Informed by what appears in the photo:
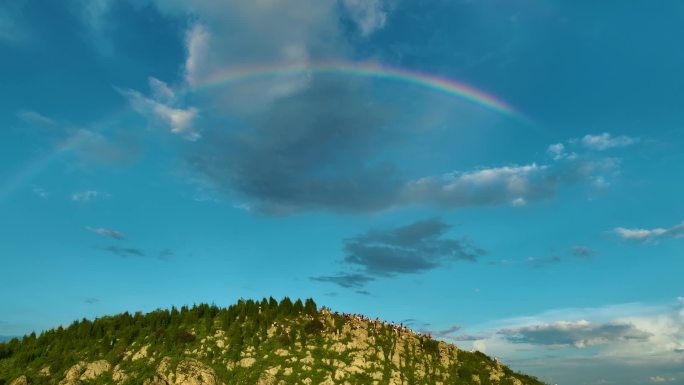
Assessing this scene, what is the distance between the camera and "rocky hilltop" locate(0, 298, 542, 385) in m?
62.4

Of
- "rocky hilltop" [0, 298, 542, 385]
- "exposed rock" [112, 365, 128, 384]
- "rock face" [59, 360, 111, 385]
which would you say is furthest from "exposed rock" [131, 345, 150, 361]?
"rock face" [59, 360, 111, 385]

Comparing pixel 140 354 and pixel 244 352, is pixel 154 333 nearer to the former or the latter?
pixel 140 354

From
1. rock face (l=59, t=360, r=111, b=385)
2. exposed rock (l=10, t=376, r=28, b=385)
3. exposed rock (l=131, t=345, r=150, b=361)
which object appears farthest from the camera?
exposed rock (l=131, t=345, r=150, b=361)

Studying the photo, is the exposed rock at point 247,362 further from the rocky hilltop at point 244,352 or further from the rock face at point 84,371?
the rock face at point 84,371

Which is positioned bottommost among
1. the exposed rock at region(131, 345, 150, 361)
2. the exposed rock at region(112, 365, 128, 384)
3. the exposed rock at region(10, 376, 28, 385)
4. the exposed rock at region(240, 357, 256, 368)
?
the exposed rock at region(10, 376, 28, 385)

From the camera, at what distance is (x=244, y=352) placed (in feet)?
219

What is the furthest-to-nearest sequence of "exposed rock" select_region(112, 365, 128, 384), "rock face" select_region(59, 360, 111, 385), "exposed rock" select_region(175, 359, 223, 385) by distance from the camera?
"rock face" select_region(59, 360, 111, 385) < "exposed rock" select_region(112, 365, 128, 384) < "exposed rock" select_region(175, 359, 223, 385)

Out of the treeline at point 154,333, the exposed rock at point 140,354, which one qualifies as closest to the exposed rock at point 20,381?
the treeline at point 154,333

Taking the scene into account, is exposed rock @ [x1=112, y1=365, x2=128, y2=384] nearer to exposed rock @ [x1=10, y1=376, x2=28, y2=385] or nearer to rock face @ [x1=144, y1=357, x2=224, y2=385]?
rock face @ [x1=144, y1=357, x2=224, y2=385]

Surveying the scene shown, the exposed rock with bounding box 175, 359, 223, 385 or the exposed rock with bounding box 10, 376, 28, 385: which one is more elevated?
the exposed rock with bounding box 175, 359, 223, 385

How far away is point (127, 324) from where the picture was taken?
258 feet

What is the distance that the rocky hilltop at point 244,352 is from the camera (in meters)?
62.4

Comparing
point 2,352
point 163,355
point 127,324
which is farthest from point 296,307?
point 2,352

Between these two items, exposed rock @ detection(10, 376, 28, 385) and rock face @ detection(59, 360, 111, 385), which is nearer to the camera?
exposed rock @ detection(10, 376, 28, 385)
